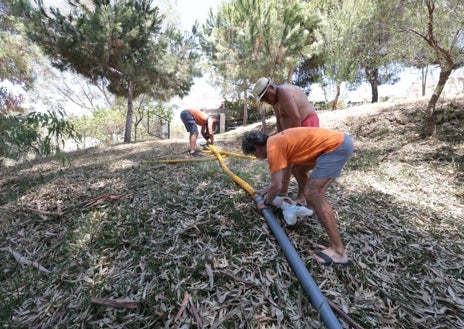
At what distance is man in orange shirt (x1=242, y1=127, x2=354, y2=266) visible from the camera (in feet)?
5.65

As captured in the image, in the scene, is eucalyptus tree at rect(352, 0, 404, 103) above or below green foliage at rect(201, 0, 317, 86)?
below

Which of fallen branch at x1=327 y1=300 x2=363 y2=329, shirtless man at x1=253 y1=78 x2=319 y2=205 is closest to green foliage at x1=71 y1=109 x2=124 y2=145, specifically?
shirtless man at x1=253 y1=78 x2=319 y2=205

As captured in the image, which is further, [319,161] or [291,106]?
[291,106]

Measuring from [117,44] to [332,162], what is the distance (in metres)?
7.43

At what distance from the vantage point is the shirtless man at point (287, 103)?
2.23 m

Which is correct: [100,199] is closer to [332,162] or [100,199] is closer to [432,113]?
[332,162]

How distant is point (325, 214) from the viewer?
171 centimetres

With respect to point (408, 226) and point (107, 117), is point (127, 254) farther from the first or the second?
point (107, 117)

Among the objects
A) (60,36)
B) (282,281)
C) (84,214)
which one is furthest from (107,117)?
(282,281)

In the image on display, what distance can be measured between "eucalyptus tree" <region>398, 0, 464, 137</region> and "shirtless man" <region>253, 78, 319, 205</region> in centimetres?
341

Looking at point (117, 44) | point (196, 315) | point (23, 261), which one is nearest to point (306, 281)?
point (196, 315)

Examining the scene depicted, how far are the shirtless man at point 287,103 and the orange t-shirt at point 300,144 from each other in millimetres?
472

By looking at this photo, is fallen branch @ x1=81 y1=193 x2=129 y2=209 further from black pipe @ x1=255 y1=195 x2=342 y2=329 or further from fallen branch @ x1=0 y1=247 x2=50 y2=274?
black pipe @ x1=255 y1=195 x2=342 y2=329

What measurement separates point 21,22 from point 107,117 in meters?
5.63
